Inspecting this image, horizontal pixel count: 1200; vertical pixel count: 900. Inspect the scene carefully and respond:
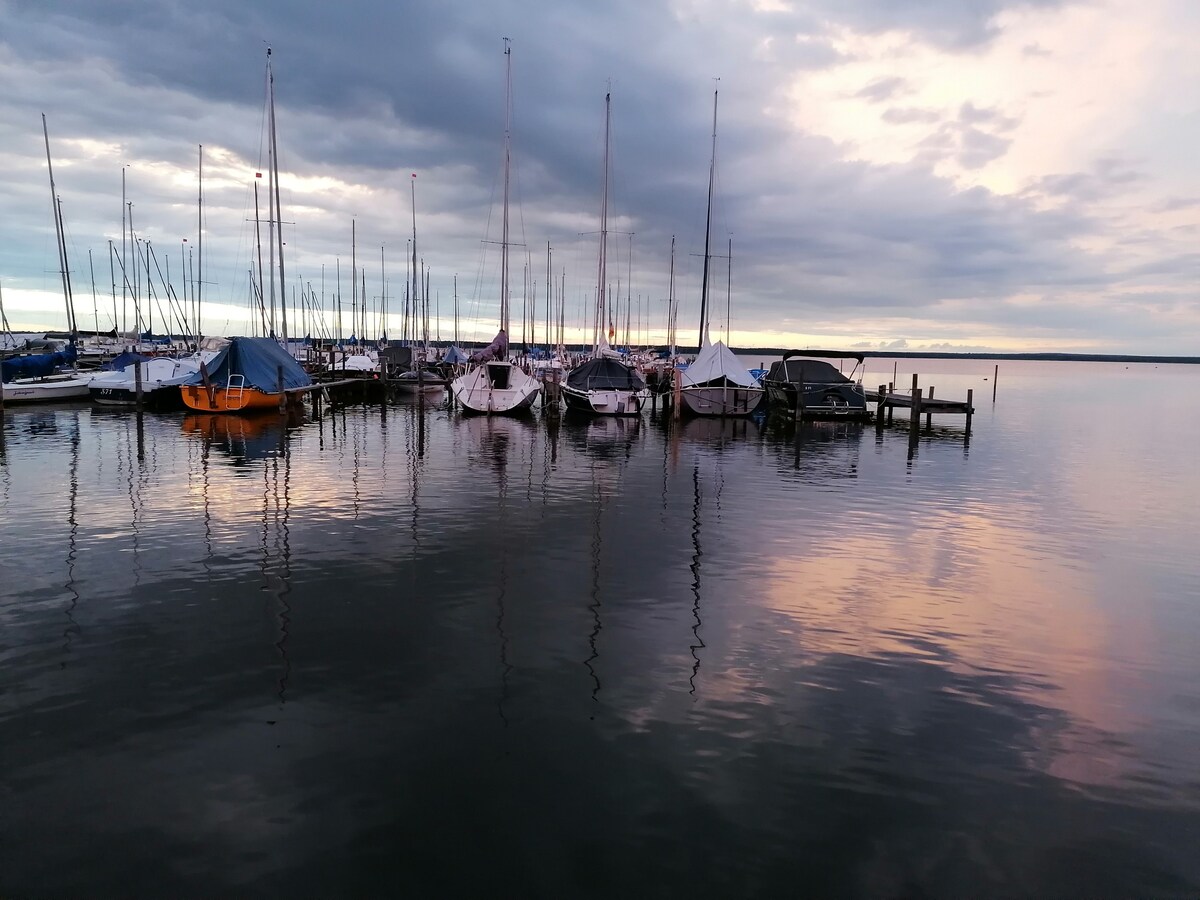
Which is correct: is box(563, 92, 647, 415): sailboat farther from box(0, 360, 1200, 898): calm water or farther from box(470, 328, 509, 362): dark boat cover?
box(0, 360, 1200, 898): calm water

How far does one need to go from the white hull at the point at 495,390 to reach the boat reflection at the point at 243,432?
841 centimetres

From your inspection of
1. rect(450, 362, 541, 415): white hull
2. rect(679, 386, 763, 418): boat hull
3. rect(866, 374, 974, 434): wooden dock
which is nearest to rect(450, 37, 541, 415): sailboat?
rect(450, 362, 541, 415): white hull

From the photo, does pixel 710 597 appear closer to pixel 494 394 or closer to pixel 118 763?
pixel 118 763

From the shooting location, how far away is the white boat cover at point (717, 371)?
41719 millimetres

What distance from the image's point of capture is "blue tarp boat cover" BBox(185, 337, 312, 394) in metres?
35.7

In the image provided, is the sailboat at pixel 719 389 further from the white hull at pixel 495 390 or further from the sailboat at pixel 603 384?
the white hull at pixel 495 390

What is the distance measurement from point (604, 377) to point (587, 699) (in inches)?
1402

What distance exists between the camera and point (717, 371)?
138 ft

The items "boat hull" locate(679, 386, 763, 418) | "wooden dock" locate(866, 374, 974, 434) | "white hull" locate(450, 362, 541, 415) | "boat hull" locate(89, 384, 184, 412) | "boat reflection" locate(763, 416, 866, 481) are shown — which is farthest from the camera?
"boat hull" locate(679, 386, 763, 418)

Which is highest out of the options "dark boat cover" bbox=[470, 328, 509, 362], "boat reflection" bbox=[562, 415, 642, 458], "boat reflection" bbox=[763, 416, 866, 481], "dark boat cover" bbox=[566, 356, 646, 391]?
"dark boat cover" bbox=[470, 328, 509, 362]

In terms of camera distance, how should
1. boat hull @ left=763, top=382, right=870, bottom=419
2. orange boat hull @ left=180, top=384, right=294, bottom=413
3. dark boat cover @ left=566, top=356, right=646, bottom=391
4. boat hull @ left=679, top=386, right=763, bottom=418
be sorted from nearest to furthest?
orange boat hull @ left=180, top=384, right=294, bottom=413 < boat hull @ left=763, top=382, right=870, bottom=419 < boat hull @ left=679, top=386, right=763, bottom=418 < dark boat cover @ left=566, top=356, right=646, bottom=391

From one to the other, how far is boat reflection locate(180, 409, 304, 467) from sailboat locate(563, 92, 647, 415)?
14150mm

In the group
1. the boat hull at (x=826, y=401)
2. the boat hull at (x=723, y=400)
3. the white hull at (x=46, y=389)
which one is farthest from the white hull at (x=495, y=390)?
the white hull at (x=46, y=389)

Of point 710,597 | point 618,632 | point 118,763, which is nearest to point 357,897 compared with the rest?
point 118,763
